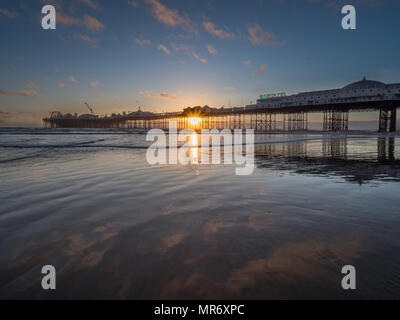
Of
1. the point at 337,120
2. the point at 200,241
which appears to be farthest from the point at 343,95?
the point at 200,241

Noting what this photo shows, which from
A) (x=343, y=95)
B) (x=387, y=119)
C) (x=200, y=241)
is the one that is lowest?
(x=200, y=241)

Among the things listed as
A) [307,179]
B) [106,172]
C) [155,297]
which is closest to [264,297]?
[155,297]

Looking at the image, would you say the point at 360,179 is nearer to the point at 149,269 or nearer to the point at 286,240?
the point at 286,240

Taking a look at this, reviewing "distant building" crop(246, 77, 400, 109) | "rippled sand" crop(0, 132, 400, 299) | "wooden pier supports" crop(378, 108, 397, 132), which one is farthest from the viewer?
"distant building" crop(246, 77, 400, 109)

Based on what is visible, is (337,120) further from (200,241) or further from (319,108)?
(200,241)

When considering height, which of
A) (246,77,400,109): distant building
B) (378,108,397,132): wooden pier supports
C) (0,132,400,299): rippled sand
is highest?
(246,77,400,109): distant building

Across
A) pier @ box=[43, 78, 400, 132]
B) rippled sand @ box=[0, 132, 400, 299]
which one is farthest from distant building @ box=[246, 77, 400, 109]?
rippled sand @ box=[0, 132, 400, 299]

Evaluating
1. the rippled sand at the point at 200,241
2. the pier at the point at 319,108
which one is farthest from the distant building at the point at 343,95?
the rippled sand at the point at 200,241

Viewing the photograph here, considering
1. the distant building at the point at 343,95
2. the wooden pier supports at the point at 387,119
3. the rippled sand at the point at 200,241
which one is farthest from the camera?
the distant building at the point at 343,95

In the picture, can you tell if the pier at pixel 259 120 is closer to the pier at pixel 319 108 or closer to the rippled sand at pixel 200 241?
the pier at pixel 319 108

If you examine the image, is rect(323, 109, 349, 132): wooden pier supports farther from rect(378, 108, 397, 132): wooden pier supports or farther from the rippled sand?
the rippled sand

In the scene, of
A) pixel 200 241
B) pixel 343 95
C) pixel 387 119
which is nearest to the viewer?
pixel 200 241

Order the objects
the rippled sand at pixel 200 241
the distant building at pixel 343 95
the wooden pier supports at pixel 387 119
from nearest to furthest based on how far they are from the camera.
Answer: the rippled sand at pixel 200 241 → the wooden pier supports at pixel 387 119 → the distant building at pixel 343 95
